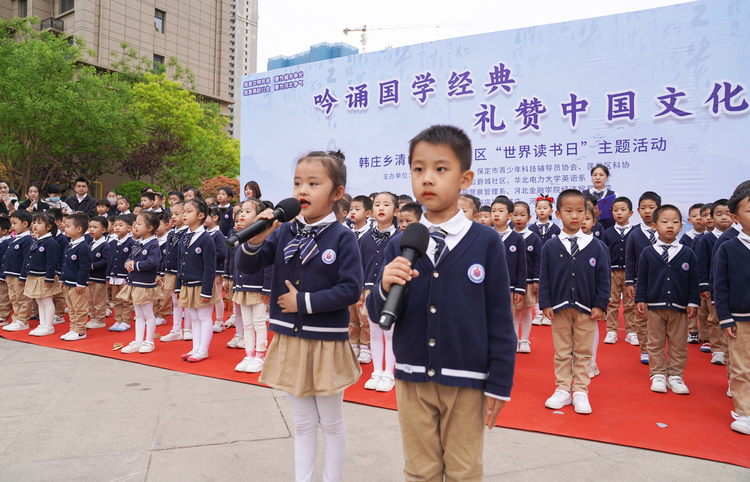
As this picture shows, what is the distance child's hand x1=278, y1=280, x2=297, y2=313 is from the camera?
2.17 meters

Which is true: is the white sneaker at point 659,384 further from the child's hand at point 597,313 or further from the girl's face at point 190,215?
the girl's face at point 190,215

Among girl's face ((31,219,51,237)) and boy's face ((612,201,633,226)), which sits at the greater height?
boy's face ((612,201,633,226))

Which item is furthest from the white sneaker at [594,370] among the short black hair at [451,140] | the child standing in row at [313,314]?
the short black hair at [451,140]

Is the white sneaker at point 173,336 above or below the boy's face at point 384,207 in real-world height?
below

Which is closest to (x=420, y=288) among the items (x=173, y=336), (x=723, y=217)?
(x=723, y=217)

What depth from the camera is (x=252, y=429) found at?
10.6ft

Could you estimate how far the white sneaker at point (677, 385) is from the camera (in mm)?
4023

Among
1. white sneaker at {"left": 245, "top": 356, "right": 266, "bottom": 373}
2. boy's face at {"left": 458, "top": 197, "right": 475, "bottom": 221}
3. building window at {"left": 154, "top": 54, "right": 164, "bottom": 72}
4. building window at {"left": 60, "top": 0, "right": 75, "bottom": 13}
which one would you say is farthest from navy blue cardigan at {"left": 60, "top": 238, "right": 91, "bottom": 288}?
building window at {"left": 60, "top": 0, "right": 75, "bottom": 13}

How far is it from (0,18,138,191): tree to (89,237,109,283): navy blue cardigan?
11.7m

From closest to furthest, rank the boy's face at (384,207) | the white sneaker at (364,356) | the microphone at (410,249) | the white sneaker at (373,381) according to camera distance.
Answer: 1. the microphone at (410,249)
2. the white sneaker at (373,381)
3. the boy's face at (384,207)
4. the white sneaker at (364,356)

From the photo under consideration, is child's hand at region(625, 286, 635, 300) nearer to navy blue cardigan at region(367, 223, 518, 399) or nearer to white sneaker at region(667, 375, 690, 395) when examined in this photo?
white sneaker at region(667, 375, 690, 395)

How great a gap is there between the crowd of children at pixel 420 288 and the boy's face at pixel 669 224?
12 mm

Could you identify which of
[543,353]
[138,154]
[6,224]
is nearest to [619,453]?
[543,353]

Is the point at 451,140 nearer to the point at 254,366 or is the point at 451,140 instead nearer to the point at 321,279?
the point at 321,279
